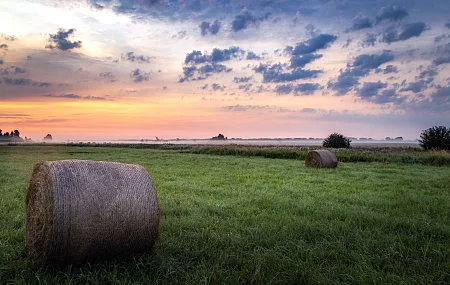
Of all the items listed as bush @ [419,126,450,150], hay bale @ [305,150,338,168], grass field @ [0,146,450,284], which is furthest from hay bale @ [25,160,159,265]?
bush @ [419,126,450,150]

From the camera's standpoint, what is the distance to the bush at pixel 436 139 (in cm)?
3903

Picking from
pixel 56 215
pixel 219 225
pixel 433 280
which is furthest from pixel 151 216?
pixel 433 280

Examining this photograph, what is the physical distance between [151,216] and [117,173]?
34.9 inches

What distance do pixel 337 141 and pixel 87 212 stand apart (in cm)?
4669

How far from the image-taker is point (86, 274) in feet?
16.1

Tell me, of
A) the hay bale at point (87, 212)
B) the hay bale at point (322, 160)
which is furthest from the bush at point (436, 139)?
the hay bale at point (87, 212)

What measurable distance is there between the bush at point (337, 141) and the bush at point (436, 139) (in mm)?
9695

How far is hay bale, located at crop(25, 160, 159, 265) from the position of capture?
498 centimetres

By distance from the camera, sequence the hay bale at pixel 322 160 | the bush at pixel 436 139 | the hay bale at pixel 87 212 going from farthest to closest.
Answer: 1. the bush at pixel 436 139
2. the hay bale at pixel 322 160
3. the hay bale at pixel 87 212

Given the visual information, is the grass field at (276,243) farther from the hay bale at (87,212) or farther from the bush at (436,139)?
the bush at (436,139)

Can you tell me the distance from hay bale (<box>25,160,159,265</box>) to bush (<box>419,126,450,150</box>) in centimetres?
4115

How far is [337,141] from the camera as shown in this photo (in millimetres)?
48344

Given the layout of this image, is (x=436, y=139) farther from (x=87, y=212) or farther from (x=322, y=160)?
(x=87, y=212)

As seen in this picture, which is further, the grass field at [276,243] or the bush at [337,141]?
the bush at [337,141]
